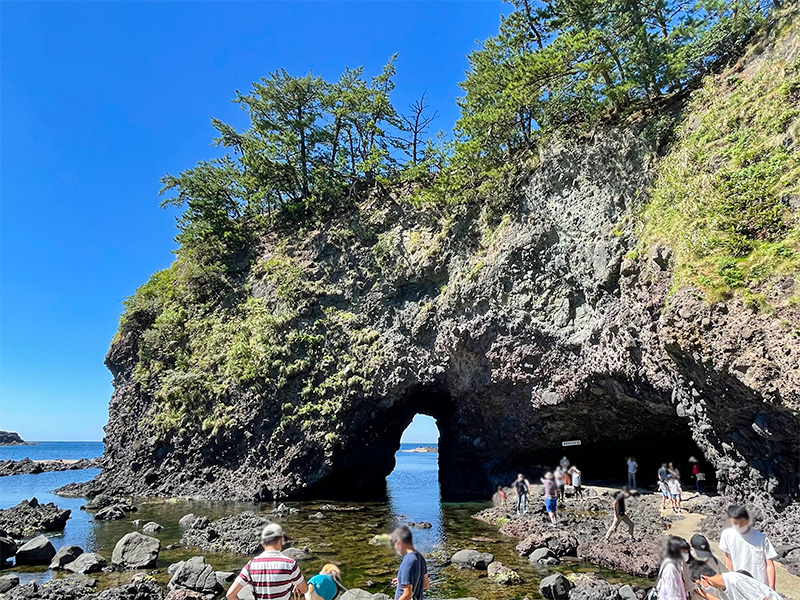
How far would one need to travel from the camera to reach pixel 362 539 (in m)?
18.0

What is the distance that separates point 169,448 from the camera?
1257 inches

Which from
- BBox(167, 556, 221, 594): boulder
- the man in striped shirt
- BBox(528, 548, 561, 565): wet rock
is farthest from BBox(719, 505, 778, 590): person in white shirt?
BBox(167, 556, 221, 594): boulder

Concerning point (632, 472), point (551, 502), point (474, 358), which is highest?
point (474, 358)

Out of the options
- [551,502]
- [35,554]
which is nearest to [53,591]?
[35,554]

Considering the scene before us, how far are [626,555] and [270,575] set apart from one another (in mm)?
11109

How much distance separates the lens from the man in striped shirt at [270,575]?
18.8ft

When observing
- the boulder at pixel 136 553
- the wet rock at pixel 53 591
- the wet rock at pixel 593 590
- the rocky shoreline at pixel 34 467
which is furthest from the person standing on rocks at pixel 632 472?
the rocky shoreline at pixel 34 467

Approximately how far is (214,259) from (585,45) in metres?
29.0

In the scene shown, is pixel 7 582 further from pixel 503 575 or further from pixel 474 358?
pixel 474 358

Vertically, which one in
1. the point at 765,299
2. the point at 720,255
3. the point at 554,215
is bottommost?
the point at 765,299

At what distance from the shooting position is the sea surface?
1277cm

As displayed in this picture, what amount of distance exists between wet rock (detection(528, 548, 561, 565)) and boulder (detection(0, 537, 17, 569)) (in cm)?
1651

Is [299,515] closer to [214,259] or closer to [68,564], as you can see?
[68,564]

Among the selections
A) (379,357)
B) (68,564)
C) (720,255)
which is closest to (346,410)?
(379,357)
